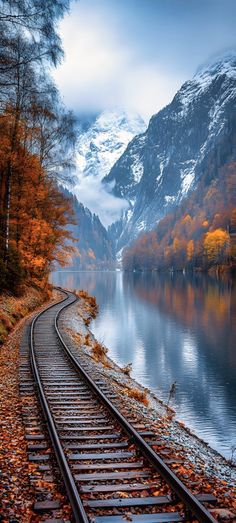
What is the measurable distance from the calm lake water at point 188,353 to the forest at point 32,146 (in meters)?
7.61

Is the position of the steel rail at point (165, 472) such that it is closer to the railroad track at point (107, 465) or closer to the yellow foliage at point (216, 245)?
the railroad track at point (107, 465)

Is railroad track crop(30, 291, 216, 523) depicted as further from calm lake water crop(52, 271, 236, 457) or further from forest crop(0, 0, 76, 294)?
forest crop(0, 0, 76, 294)

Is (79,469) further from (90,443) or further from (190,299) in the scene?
(190,299)

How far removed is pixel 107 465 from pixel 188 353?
20.5 m

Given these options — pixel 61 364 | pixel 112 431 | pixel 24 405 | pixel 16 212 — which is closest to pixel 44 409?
pixel 24 405

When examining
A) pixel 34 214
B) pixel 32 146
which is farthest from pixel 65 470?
pixel 34 214

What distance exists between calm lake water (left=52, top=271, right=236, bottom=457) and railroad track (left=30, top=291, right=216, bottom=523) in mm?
4746

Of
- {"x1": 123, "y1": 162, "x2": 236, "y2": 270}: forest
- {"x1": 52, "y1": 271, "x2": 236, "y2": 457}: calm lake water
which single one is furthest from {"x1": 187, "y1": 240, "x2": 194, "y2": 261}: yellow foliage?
{"x1": 52, "y1": 271, "x2": 236, "y2": 457}: calm lake water

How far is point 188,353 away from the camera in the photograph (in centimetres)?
2728

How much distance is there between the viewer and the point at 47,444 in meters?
8.23

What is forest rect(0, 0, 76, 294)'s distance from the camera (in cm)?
1080

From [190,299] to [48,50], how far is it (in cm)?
4708

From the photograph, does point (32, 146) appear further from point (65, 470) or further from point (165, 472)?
point (165, 472)

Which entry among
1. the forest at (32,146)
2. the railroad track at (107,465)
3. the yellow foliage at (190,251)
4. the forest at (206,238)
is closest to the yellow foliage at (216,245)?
the forest at (206,238)
